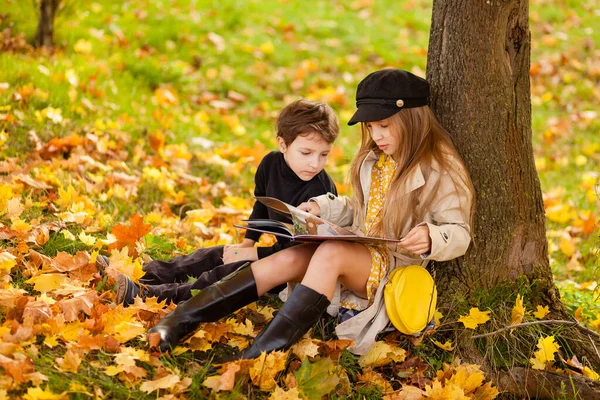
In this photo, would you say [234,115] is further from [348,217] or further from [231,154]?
[348,217]

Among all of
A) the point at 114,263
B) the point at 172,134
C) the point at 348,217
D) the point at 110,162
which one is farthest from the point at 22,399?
the point at 172,134

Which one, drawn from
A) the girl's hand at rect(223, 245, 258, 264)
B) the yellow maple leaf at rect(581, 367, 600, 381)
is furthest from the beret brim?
the yellow maple leaf at rect(581, 367, 600, 381)

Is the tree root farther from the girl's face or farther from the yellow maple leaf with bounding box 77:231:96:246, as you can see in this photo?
the yellow maple leaf with bounding box 77:231:96:246

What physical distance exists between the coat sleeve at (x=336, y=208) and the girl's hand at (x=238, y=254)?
1.36ft

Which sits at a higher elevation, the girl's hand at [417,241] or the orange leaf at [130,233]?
the girl's hand at [417,241]

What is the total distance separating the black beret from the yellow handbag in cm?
64

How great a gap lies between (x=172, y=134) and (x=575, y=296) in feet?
10.0

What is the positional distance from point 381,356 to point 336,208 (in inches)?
28.3

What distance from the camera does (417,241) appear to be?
8.52 feet

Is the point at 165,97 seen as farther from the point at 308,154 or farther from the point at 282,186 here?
the point at 308,154

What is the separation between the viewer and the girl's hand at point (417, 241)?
8.51ft

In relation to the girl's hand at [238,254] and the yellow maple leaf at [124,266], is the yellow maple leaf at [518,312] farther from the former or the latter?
the yellow maple leaf at [124,266]

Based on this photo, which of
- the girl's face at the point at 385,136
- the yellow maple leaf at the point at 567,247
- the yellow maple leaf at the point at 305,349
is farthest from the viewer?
the yellow maple leaf at the point at 567,247

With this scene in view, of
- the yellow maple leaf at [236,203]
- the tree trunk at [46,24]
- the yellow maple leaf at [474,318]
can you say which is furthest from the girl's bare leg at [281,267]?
the tree trunk at [46,24]
